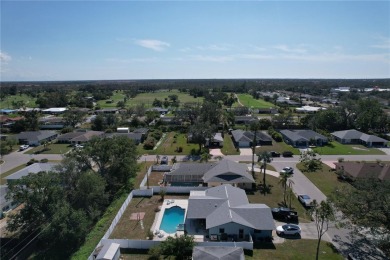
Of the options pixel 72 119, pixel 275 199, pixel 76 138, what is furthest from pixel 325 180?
pixel 72 119

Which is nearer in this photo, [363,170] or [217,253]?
[217,253]

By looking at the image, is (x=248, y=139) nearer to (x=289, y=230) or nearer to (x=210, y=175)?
(x=210, y=175)

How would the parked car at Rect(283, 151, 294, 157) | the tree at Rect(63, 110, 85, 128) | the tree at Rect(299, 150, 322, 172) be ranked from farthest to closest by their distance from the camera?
the tree at Rect(63, 110, 85, 128) < the parked car at Rect(283, 151, 294, 157) < the tree at Rect(299, 150, 322, 172)

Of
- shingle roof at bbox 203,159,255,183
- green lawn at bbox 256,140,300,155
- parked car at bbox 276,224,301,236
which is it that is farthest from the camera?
green lawn at bbox 256,140,300,155

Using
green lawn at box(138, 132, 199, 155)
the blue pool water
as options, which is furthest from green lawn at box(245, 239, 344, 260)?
green lawn at box(138, 132, 199, 155)

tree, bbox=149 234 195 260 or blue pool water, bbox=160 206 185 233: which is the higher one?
tree, bbox=149 234 195 260

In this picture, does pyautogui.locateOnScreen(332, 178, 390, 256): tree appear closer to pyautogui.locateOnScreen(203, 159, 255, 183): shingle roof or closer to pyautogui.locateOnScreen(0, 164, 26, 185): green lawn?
pyautogui.locateOnScreen(203, 159, 255, 183): shingle roof

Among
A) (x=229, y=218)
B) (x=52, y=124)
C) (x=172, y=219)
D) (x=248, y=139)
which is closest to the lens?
(x=229, y=218)
